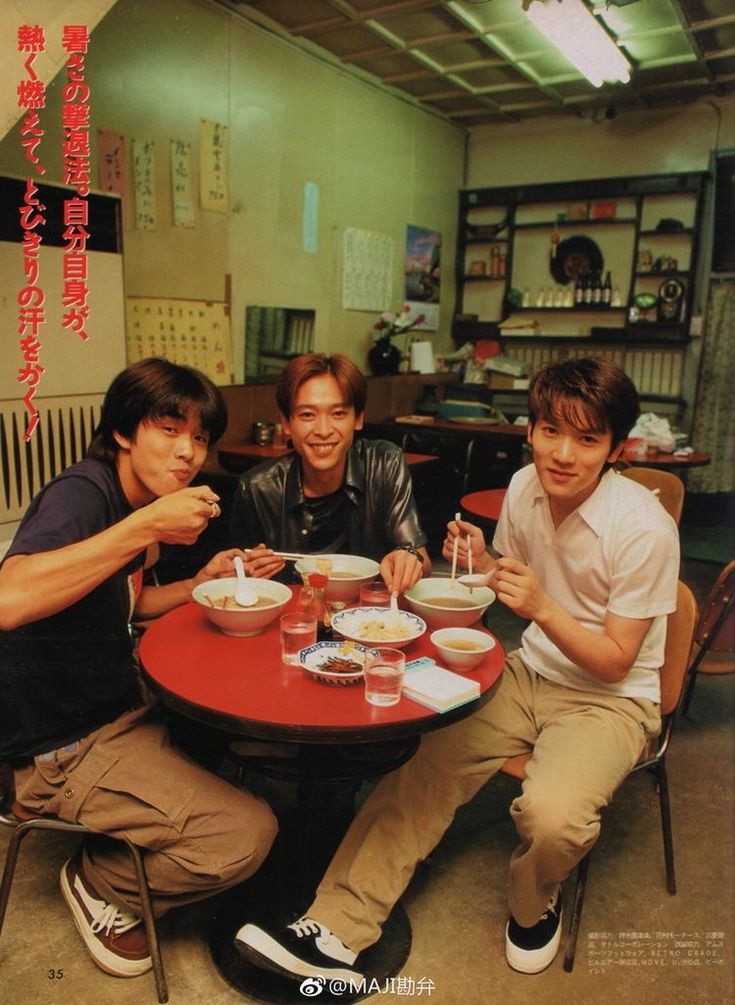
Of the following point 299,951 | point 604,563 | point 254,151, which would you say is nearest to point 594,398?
point 604,563

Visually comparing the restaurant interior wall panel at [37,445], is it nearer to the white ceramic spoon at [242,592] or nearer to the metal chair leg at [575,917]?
the white ceramic spoon at [242,592]

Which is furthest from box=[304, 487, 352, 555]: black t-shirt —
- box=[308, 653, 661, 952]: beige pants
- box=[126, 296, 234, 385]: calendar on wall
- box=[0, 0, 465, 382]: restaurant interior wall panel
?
box=[0, 0, 465, 382]: restaurant interior wall panel

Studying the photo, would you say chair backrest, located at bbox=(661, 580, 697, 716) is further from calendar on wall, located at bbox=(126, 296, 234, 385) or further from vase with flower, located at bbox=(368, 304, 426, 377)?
vase with flower, located at bbox=(368, 304, 426, 377)

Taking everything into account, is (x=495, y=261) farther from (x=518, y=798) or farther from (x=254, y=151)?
(x=518, y=798)

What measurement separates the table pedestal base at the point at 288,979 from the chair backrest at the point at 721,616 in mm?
1384

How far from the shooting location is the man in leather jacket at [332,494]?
2.35m

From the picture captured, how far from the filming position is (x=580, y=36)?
439 centimetres

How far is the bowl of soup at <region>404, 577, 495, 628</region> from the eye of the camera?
6.00ft

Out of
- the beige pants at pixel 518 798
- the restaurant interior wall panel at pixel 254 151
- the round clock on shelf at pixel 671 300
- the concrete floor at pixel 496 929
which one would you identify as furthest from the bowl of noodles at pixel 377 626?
the round clock on shelf at pixel 671 300

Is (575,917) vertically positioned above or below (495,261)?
below

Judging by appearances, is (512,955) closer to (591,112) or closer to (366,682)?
(366,682)

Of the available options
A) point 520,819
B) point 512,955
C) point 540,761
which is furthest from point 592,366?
point 512,955

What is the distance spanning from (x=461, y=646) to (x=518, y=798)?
358 millimetres

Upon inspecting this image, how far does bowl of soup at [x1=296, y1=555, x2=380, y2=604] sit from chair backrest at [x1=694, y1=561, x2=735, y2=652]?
1259mm
